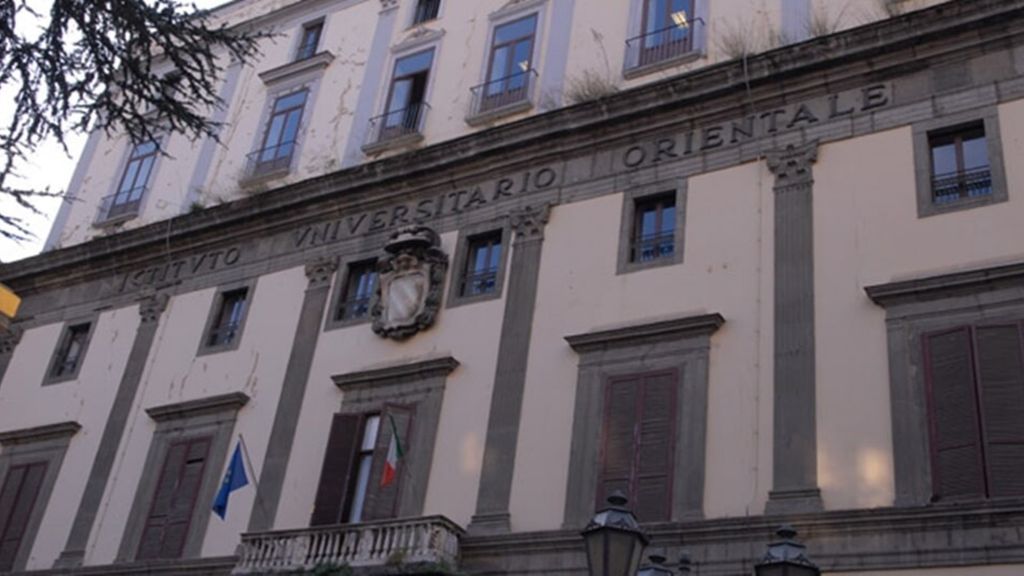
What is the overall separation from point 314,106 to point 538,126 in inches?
267

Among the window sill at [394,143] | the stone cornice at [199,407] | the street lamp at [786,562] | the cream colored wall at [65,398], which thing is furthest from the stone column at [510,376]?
the cream colored wall at [65,398]

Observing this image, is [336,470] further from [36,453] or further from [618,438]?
[36,453]

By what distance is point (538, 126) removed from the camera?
Result: 20000 mm

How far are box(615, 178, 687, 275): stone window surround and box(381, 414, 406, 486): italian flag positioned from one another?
4.33 metres

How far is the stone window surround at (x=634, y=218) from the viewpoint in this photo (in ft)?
57.8

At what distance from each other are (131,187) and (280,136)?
451cm

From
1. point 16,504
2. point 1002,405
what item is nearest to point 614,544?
point 1002,405

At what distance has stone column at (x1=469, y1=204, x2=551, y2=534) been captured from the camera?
1691 centimetres

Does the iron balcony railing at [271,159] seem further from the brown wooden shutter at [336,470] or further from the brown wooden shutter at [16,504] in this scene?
the brown wooden shutter at [16,504]

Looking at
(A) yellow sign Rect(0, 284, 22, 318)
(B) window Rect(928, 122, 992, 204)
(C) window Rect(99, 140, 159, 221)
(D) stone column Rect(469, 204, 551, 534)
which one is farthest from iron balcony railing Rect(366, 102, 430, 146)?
(A) yellow sign Rect(0, 284, 22, 318)

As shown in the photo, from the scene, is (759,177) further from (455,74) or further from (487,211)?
(455,74)

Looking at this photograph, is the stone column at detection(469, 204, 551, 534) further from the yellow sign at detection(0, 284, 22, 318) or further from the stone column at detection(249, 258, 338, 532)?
the yellow sign at detection(0, 284, 22, 318)

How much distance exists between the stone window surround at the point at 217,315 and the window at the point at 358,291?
225cm

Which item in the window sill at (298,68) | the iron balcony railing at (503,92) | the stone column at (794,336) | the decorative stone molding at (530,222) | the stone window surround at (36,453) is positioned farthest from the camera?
the window sill at (298,68)
